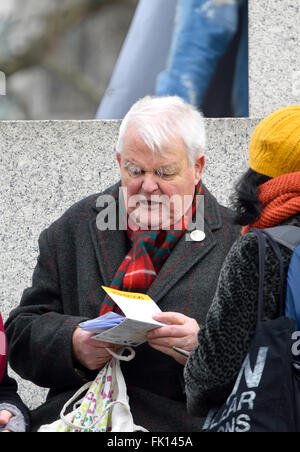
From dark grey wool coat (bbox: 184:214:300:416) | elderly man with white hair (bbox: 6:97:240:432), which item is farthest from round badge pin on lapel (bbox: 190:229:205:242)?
dark grey wool coat (bbox: 184:214:300:416)

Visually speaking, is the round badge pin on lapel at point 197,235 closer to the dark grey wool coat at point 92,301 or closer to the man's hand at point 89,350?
the dark grey wool coat at point 92,301

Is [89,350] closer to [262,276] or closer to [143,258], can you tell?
[143,258]

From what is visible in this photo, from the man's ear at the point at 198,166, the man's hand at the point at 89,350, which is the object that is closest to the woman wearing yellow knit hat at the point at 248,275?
the man's hand at the point at 89,350

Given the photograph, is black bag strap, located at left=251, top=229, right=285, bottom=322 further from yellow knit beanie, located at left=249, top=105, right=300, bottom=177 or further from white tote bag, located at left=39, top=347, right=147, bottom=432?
white tote bag, located at left=39, top=347, right=147, bottom=432

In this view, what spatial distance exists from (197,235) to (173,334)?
2.33 ft

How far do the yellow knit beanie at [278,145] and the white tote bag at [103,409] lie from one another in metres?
0.99

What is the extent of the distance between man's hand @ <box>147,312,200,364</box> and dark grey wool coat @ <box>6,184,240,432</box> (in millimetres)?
Answer: 303

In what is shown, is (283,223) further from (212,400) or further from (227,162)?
(227,162)

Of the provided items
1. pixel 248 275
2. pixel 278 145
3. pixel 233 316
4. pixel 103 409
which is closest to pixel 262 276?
pixel 248 275

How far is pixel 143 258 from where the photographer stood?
3.86 metres

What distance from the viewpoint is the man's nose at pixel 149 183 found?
390 cm

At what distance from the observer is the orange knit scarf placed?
2.83m

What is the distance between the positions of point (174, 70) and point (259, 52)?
0.48m

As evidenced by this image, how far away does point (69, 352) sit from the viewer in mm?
3697
